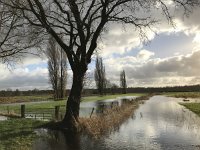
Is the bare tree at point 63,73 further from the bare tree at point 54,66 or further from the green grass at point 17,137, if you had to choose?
the green grass at point 17,137

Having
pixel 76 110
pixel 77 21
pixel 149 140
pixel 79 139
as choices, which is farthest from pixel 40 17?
pixel 149 140

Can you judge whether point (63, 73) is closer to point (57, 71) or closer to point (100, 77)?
point (57, 71)

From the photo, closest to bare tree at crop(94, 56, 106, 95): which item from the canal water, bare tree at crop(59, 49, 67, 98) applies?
bare tree at crop(59, 49, 67, 98)

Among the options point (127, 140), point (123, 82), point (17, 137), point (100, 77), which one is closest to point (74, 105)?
point (127, 140)

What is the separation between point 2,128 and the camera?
72.8 ft

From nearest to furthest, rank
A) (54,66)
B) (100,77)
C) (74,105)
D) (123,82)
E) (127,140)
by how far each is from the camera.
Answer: (127,140) < (74,105) < (54,66) < (100,77) < (123,82)

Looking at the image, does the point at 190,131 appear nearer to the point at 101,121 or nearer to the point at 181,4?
the point at 101,121

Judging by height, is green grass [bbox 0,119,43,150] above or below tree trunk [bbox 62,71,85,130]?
below

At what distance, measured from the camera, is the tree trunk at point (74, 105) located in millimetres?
23875

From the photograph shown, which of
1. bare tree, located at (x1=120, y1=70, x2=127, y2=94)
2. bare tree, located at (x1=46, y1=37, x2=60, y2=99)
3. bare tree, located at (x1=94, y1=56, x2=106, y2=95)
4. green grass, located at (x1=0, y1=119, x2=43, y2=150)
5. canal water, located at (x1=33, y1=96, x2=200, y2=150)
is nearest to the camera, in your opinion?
green grass, located at (x1=0, y1=119, x2=43, y2=150)

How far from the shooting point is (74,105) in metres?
24.5

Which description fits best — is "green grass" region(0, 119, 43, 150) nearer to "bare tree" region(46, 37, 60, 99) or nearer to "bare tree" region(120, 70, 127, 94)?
"bare tree" region(46, 37, 60, 99)

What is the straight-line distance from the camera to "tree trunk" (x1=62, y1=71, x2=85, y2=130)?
23875 mm

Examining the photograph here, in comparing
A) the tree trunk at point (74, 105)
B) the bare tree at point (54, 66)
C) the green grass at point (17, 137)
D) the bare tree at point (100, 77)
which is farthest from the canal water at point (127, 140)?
the bare tree at point (100, 77)
